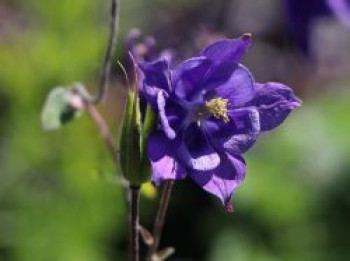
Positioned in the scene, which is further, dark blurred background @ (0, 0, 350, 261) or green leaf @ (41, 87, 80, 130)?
dark blurred background @ (0, 0, 350, 261)

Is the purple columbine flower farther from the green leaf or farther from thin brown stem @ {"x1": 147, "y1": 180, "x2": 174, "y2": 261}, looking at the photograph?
the green leaf

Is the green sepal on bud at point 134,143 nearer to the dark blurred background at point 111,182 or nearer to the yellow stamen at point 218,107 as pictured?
the yellow stamen at point 218,107

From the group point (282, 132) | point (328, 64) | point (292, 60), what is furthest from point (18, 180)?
point (328, 64)

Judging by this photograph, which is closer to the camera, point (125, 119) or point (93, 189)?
point (125, 119)

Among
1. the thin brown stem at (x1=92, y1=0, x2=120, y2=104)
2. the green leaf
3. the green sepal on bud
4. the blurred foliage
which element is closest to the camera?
the green sepal on bud

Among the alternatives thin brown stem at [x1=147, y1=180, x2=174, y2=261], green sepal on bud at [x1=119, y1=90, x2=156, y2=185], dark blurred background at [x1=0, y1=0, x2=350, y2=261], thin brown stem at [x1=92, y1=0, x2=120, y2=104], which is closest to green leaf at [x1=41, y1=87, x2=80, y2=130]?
thin brown stem at [x1=92, y1=0, x2=120, y2=104]

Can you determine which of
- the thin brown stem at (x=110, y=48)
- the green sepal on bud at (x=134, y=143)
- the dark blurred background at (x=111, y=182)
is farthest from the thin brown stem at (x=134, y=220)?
the dark blurred background at (x=111, y=182)

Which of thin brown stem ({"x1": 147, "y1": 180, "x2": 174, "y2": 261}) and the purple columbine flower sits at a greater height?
the purple columbine flower

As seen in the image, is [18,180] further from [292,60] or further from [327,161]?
[292,60]
